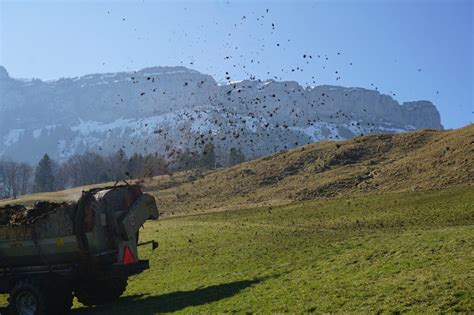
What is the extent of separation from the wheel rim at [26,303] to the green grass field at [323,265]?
2.33m

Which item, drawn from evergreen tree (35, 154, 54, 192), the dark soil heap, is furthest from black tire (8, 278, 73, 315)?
evergreen tree (35, 154, 54, 192)

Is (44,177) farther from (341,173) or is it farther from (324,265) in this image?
(324,265)

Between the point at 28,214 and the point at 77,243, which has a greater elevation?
the point at 28,214

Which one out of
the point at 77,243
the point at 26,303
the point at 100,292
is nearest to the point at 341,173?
the point at 100,292

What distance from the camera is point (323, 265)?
21.9 metres

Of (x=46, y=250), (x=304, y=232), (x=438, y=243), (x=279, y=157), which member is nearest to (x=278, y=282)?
(x=438, y=243)

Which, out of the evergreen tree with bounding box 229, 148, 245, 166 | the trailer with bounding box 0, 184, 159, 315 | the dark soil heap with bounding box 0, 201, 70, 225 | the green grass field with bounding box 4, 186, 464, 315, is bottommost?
the green grass field with bounding box 4, 186, 464, 315

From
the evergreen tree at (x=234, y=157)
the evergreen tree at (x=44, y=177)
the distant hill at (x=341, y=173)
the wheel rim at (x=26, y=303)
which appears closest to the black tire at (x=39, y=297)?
the wheel rim at (x=26, y=303)

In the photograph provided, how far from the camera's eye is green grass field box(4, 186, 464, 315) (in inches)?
586

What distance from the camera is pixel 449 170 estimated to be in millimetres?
53219

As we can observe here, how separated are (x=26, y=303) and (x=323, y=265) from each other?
12520 millimetres

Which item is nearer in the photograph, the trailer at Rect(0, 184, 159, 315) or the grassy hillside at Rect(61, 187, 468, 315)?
the grassy hillside at Rect(61, 187, 468, 315)

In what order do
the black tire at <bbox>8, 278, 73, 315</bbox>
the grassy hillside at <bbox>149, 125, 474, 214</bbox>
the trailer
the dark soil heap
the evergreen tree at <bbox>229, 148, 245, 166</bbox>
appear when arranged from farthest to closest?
the evergreen tree at <bbox>229, 148, 245, 166</bbox> → the grassy hillside at <bbox>149, 125, 474, 214</bbox> → the dark soil heap → the trailer → the black tire at <bbox>8, 278, 73, 315</bbox>

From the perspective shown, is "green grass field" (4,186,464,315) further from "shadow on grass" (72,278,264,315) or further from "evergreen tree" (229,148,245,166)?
"evergreen tree" (229,148,245,166)
